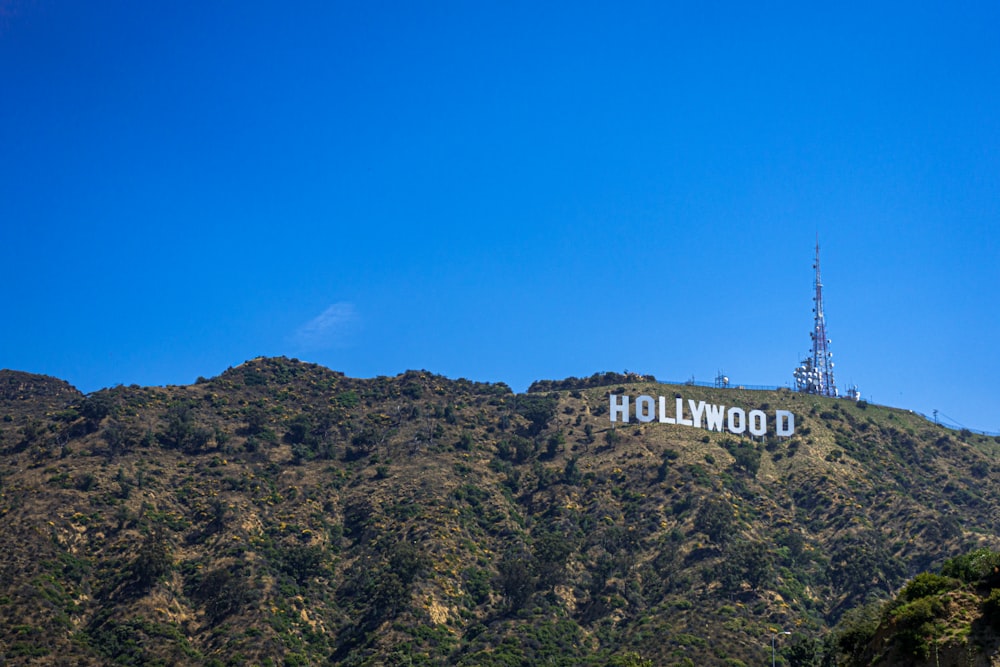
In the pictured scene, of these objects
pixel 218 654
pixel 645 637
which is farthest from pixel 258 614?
pixel 645 637

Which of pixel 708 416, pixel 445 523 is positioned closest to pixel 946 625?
pixel 445 523

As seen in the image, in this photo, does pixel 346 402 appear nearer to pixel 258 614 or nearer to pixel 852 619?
pixel 258 614

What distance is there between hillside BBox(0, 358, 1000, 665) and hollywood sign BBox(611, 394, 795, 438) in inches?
63.8

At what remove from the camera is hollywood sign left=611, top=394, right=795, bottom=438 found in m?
142

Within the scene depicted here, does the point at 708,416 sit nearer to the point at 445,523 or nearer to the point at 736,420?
the point at 736,420

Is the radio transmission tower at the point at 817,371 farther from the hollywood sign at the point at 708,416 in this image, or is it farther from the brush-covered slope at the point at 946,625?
the brush-covered slope at the point at 946,625

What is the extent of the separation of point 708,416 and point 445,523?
4323cm

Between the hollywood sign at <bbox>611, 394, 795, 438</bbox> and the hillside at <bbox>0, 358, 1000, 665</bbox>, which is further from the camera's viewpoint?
the hollywood sign at <bbox>611, 394, 795, 438</bbox>

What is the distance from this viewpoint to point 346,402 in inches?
5989

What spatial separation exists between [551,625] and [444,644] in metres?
11.1

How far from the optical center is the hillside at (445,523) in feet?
315

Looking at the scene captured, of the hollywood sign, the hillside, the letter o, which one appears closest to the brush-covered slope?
the hillside

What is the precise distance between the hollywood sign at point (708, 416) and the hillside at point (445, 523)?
162 centimetres

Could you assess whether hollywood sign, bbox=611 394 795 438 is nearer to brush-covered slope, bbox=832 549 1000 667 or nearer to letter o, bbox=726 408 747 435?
letter o, bbox=726 408 747 435
